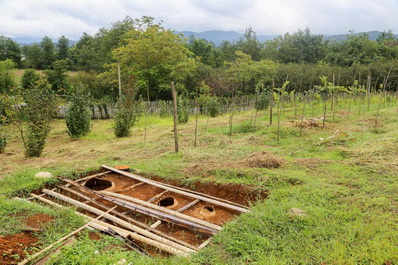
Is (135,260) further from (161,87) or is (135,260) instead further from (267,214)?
(161,87)

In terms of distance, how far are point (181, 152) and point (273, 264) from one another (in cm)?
457

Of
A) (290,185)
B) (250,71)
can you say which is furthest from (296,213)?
(250,71)

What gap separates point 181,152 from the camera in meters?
7.01

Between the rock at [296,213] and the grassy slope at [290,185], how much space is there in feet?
0.24

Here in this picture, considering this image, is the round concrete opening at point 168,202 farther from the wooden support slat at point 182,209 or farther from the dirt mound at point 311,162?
the dirt mound at point 311,162

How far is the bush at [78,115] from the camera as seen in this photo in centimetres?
1049

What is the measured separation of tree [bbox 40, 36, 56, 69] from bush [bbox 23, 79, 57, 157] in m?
25.8

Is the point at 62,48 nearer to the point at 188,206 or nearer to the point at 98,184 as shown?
the point at 98,184

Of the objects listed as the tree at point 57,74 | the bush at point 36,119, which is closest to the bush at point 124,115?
the bush at point 36,119

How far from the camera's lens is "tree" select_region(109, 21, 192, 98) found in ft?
59.5

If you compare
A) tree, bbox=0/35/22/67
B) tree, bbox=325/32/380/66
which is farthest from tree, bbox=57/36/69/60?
tree, bbox=325/32/380/66

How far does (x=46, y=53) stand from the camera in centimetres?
3083

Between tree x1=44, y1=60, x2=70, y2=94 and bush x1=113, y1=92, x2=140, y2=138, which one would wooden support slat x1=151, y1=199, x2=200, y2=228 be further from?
tree x1=44, y1=60, x2=70, y2=94

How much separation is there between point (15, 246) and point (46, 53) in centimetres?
3345
